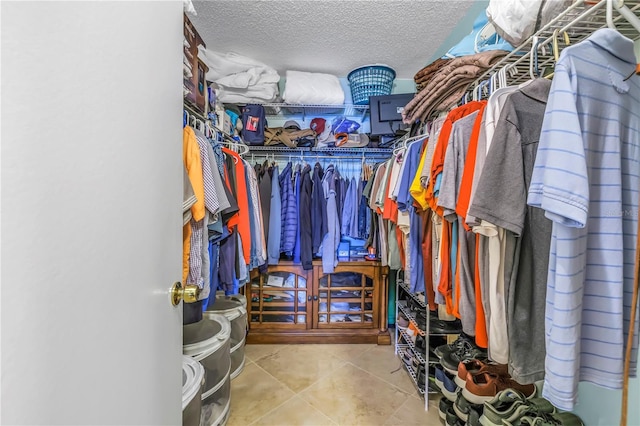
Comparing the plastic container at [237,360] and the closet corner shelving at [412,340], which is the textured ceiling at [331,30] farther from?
the plastic container at [237,360]

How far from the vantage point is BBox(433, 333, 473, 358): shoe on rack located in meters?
1.61

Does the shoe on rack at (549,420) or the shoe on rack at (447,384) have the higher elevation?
the shoe on rack at (549,420)

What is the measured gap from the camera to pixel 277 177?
7.72 ft

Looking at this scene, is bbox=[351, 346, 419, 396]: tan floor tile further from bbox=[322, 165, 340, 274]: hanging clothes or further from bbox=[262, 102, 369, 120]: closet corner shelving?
bbox=[262, 102, 369, 120]: closet corner shelving

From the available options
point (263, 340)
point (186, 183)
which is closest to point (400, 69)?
point (186, 183)

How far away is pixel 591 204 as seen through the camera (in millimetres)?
618

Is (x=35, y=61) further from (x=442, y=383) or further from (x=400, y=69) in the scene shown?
(x=400, y=69)

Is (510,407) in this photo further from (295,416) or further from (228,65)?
(228,65)

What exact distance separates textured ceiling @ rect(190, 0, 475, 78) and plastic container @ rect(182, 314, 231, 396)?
2.00m

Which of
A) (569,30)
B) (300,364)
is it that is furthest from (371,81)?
(300,364)

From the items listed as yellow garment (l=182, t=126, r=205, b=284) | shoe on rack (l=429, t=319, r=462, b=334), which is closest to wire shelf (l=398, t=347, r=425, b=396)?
shoe on rack (l=429, t=319, r=462, b=334)

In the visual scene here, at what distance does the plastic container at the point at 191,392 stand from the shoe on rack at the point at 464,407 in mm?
1245

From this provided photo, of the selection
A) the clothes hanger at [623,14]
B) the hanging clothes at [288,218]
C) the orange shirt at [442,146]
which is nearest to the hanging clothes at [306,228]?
the hanging clothes at [288,218]

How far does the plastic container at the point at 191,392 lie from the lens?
106 centimetres
